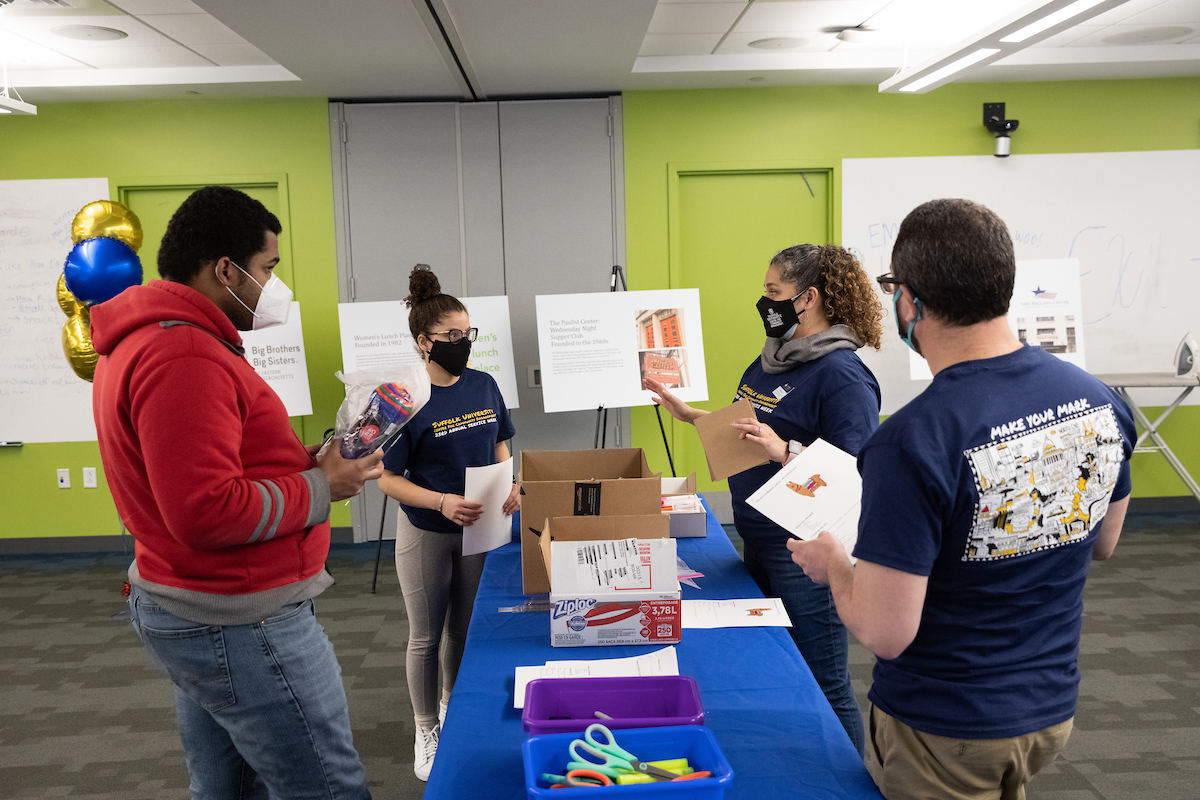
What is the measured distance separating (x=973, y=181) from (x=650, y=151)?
204 centimetres

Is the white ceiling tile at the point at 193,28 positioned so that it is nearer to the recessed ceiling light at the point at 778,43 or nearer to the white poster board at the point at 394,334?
the white poster board at the point at 394,334

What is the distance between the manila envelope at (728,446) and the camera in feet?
6.39

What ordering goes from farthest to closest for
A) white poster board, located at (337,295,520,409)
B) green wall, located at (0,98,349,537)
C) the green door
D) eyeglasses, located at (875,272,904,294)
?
the green door → green wall, located at (0,98,349,537) → white poster board, located at (337,295,520,409) → eyeglasses, located at (875,272,904,294)

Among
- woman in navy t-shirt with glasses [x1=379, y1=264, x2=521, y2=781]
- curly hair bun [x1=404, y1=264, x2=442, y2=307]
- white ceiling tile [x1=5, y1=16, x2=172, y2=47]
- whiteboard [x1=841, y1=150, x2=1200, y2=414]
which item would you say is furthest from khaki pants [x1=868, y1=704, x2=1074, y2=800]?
white ceiling tile [x1=5, y1=16, x2=172, y2=47]

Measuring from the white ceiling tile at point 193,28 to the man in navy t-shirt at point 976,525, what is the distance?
364 centimetres

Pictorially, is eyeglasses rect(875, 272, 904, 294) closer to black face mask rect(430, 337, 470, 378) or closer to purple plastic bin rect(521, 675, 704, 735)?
purple plastic bin rect(521, 675, 704, 735)

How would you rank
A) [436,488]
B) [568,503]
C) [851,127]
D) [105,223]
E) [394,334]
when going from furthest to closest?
[851,127] → [394,334] → [105,223] → [436,488] → [568,503]

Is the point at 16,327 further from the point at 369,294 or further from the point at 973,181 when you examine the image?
the point at 973,181

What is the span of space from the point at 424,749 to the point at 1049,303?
170 inches

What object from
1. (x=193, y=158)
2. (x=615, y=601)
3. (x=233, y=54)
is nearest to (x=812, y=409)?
(x=615, y=601)

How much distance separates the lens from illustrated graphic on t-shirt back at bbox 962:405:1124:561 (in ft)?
3.06

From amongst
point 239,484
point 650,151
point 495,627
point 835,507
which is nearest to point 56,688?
point 495,627

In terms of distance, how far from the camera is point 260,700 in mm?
1255

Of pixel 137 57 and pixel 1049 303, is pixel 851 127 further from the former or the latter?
pixel 137 57
